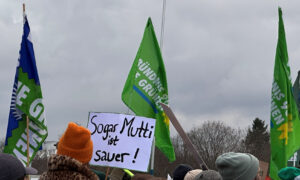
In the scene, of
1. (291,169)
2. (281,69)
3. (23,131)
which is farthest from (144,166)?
(281,69)

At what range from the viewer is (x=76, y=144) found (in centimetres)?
361

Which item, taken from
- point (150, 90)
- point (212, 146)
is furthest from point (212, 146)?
point (150, 90)

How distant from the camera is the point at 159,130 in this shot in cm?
1121

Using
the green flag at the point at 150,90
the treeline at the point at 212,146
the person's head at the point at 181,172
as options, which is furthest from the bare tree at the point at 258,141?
the person's head at the point at 181,172

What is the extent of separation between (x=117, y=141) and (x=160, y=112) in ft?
17.1

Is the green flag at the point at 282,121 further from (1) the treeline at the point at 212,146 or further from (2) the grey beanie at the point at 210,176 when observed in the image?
(1) the treeline at the point at 212,146

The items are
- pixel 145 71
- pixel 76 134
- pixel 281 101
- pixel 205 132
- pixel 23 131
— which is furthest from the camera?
pixel 205 132

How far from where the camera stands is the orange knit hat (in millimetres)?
3580

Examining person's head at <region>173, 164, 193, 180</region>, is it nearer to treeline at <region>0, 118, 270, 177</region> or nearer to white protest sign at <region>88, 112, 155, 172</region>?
white protest sign at <region>88, 112, 155, 172</region>

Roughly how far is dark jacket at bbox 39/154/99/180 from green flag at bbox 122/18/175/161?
7.32 metres

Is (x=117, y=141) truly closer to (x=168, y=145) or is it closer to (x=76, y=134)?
(x=76, y=134)

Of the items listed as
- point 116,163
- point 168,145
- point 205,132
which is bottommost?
point 205,132

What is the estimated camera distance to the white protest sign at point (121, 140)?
19.0 ft

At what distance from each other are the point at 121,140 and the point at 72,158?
249 cm
